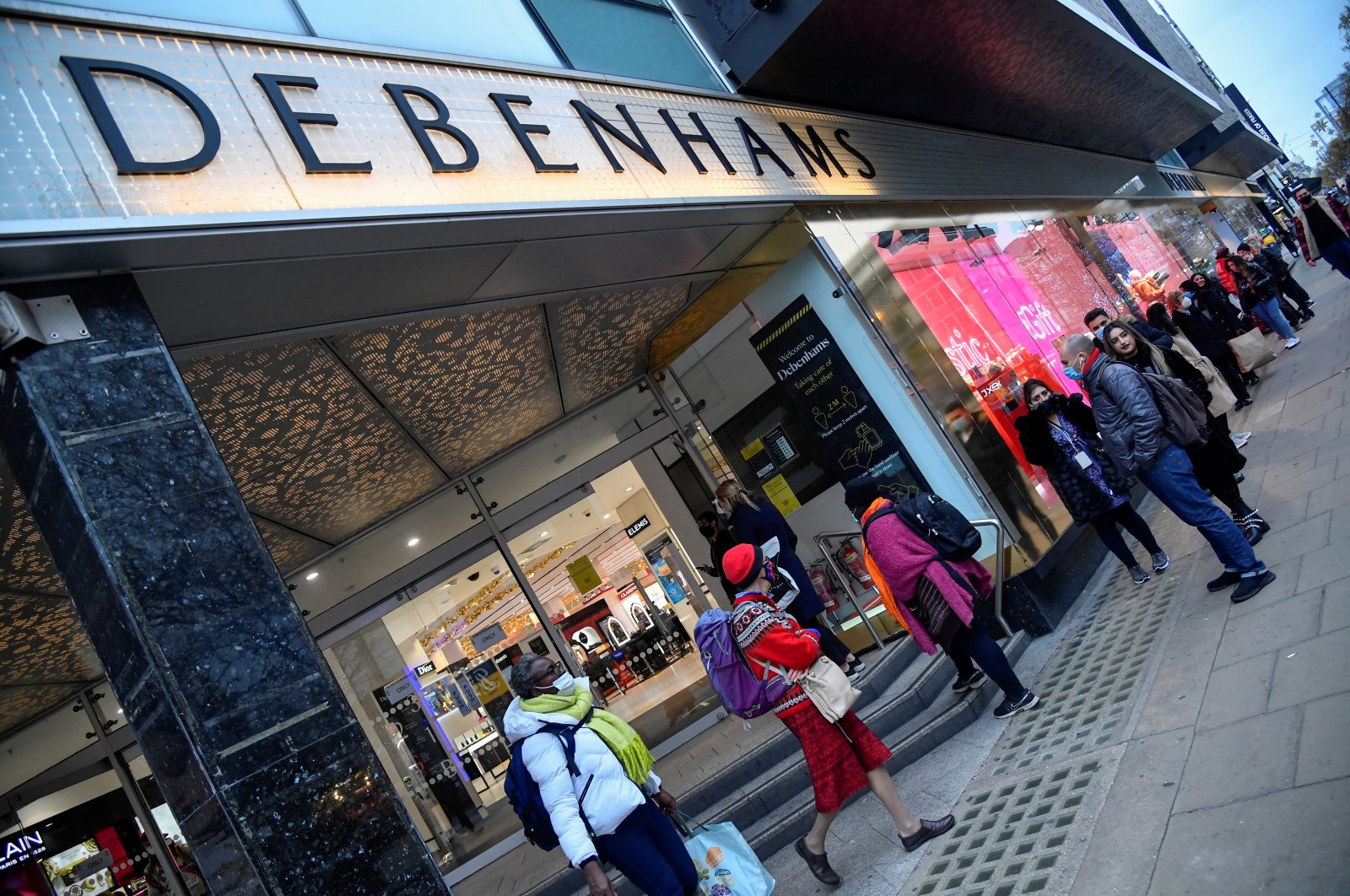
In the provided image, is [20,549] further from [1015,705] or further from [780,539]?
[1015,705]

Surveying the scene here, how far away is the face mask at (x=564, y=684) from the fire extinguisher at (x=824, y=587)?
5278 mm

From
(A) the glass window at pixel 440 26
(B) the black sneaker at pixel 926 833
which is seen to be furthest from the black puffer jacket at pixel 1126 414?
(A) the glass window at pixel 440 26

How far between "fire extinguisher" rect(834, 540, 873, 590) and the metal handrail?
7 centimetres

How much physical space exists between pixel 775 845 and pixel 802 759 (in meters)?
0.73

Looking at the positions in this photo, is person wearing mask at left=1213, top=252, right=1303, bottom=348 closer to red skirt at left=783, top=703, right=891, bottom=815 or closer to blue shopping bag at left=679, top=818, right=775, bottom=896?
red skirt at left=783, top=703, right=891, bottom=815

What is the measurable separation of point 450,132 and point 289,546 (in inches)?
190

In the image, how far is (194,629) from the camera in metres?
3.20

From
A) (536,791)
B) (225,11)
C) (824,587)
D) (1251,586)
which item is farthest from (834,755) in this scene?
(225,11)

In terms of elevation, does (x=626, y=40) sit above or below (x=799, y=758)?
above

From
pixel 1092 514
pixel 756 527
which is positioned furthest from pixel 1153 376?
pixel 756 527

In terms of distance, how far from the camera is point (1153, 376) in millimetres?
5605

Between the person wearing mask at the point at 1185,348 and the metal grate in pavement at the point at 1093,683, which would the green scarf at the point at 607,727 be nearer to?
the metal grate in pavement at the point at 1093,683

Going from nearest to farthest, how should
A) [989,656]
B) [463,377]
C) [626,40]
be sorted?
[989,656], [463,377], [626,40]

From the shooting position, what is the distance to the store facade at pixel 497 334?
3.72 meters
